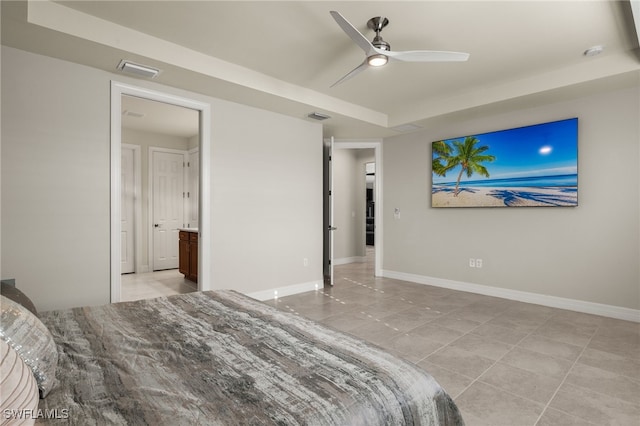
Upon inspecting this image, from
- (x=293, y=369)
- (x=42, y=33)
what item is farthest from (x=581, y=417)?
(x=42, y=33)

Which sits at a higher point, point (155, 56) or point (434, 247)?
point (155, 56)

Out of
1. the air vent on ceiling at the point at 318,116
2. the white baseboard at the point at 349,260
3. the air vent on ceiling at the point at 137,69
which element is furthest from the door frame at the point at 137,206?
the white baseboard at the point at 349,260

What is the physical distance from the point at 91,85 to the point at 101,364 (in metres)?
2.86

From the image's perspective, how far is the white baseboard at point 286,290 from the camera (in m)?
4.36

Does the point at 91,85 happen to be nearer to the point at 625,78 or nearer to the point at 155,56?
the point at 155,56

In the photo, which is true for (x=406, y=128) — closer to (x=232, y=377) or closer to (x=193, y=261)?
(x=193, y=261)

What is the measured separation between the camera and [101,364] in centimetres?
126

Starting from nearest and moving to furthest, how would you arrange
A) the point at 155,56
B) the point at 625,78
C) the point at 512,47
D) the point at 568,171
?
the point at 155,56
the point at 512,47
the point at 625,78
the point at 568,171

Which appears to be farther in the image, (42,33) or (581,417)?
(42,33)

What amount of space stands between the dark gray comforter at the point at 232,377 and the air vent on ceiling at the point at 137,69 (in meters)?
2.30

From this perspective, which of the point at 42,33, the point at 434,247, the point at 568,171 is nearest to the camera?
the point at 42,33

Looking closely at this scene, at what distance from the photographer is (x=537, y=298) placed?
13.9ft

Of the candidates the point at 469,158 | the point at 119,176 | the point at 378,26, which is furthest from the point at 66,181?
the point at 469,158

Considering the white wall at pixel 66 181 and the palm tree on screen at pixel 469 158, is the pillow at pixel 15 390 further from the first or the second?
the palm tree on screen at pixel 469 158
